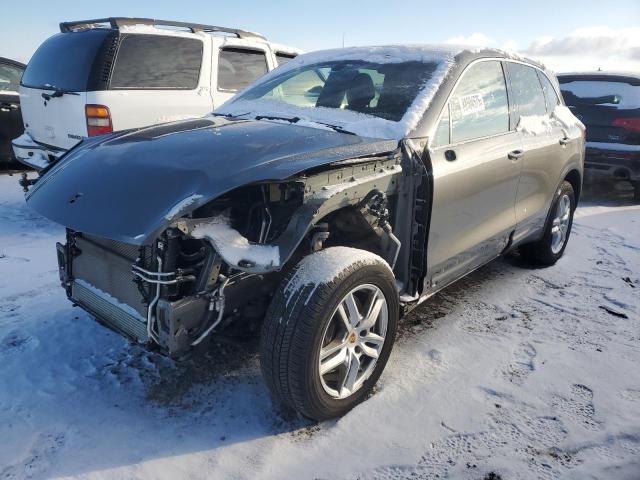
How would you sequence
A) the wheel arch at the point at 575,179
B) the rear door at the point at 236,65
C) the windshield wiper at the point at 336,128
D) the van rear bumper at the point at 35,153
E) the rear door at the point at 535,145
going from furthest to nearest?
the rear door at the point at 236,65 → the van rear bumper at the point at 35,153 → the wheel arch at the point at 575,179 → the rear door at the point at 535,145 → the windshield wiper at the point at 336,128

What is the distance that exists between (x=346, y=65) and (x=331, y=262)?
1746 millimetres

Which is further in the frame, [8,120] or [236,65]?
[8,120]

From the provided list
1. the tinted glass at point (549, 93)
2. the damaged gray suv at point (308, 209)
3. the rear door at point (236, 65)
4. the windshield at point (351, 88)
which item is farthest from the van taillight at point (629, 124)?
the windshield at point (351, 88)

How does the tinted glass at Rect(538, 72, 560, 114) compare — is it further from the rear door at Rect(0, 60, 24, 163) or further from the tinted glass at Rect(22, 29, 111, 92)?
the rear door at Rect(0, 60, 24, 163)

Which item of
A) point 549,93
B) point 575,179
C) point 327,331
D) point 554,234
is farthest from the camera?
point 575,179

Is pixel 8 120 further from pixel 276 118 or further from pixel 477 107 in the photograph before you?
pixel 477 107

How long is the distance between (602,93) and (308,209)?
6.85 m

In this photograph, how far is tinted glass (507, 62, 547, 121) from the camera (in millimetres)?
3752

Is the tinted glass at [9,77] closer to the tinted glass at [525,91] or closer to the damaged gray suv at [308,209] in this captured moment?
the damaged gray suv at [308,209]

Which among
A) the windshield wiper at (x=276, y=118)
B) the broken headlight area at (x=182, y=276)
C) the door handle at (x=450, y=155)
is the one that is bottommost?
the broken headlight area at (x=182, y=276)

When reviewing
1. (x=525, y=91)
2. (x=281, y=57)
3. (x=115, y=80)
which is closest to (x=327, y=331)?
(x=525, y=91)

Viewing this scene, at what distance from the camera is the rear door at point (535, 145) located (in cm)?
375

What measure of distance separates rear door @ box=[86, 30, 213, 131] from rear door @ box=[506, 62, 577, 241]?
317 cm

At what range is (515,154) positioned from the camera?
3.53 m
